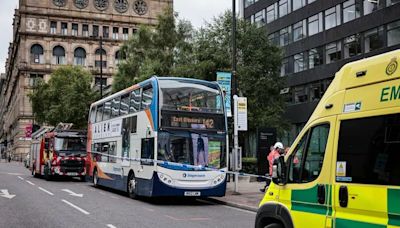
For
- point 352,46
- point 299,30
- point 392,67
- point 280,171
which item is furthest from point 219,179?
point 299,30

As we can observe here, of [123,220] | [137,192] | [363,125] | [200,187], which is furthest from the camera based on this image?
[137,192]

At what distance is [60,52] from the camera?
321 ft

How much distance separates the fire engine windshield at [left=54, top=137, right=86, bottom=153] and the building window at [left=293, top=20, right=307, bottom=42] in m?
25.8

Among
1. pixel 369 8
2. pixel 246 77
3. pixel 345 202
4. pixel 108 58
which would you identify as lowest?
pixel 345 202

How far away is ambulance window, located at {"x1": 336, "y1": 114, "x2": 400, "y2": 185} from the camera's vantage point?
4.80 m

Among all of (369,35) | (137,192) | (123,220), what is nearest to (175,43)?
(369,35)

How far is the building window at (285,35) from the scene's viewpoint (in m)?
49.0

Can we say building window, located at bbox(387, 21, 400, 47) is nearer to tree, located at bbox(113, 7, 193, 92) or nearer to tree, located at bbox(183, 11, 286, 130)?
tree, located at bbox(183, 11, 286, 130)

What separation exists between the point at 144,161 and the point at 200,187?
2080 mm

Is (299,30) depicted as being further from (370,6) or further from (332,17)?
(370,6)

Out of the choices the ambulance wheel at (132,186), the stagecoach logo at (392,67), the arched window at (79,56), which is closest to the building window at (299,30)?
the ambulance wheel at (132,186)

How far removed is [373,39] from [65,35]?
2812 inches

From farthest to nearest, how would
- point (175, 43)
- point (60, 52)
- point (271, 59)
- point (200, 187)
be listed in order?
1. point (60, 52)
2. point (271, 59)
3. point (175, 43)
4. point (200, 187)

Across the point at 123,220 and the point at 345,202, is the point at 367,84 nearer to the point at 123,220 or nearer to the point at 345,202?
the point at 345,202
